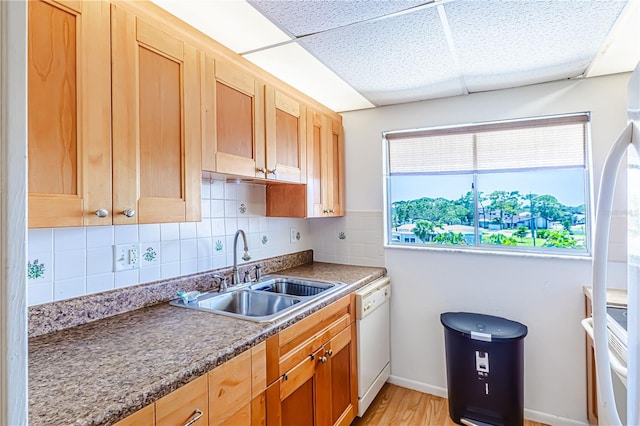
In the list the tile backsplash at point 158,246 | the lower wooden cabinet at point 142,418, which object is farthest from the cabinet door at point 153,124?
the lower wooden cabinet at point 142,418

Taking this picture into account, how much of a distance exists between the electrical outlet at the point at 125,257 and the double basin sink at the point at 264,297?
26 cm

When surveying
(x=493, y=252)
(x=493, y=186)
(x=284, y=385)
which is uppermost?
(x=493, y=186)

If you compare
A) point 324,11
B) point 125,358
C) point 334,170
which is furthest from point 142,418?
point 334,170

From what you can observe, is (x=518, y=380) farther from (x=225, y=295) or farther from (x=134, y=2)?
(x=134, y=2)

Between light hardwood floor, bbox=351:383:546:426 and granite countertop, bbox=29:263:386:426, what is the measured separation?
1156 millimetres

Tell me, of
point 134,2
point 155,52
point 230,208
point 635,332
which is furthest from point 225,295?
point 635,332

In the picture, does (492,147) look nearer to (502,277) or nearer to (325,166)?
(502,277)

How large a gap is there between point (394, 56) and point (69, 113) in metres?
1.47

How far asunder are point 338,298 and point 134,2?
1.57 metres

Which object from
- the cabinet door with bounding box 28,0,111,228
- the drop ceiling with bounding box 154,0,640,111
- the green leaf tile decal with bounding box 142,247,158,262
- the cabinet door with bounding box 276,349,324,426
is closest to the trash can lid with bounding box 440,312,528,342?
the cabinet door with bounding box 276,349,324,426

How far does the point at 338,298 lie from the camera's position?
186 cm

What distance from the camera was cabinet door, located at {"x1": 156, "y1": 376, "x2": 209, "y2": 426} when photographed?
35.2 inches

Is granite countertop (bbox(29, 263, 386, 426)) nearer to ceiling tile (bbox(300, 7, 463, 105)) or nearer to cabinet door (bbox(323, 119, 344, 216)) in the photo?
cabinet door (bbox(323, 119, 344, 216))

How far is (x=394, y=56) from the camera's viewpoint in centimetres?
177
